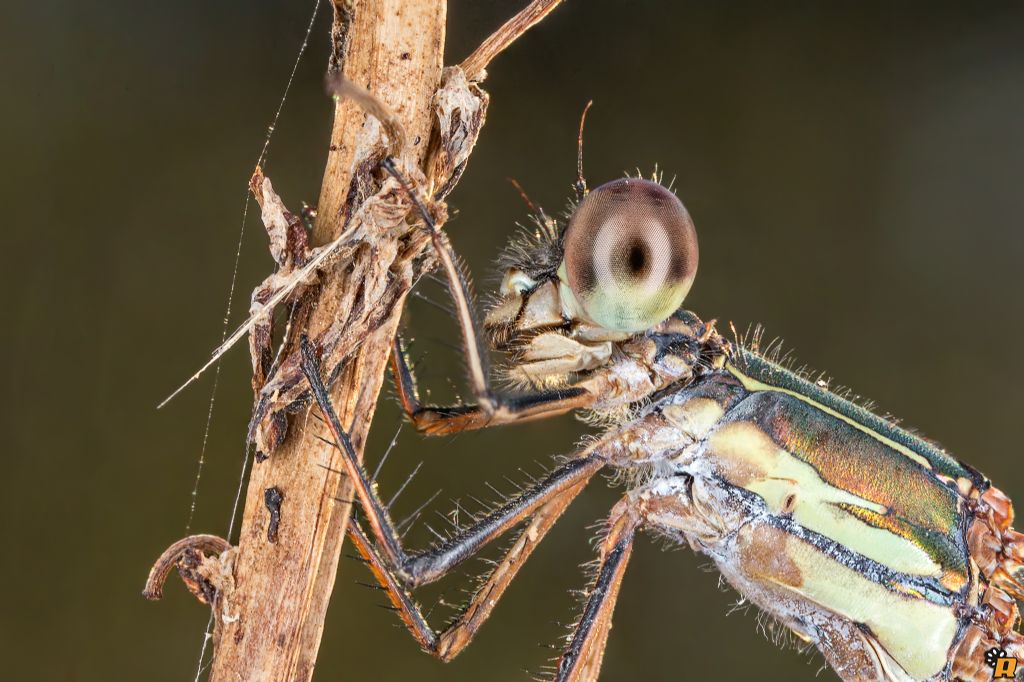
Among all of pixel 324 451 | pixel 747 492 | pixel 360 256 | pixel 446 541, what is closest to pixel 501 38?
pixel 360 256

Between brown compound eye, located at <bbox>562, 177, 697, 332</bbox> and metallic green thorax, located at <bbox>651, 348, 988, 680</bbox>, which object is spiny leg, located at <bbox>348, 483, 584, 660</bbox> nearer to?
metallic green thorax, located at <bbox>651, 348, 988, 680</bbox>

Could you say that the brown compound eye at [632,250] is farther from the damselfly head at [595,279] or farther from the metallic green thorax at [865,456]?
the metallic green thorax at [865,456]

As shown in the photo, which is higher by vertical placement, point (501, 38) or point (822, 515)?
point (501, 38)

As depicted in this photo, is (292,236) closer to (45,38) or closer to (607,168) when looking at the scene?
(45,38)

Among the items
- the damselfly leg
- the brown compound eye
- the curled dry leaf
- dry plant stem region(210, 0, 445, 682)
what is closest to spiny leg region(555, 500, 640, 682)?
the damselfly leg

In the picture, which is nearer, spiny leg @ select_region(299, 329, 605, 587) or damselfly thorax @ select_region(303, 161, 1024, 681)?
spiny leg @ select_region(299, 329, 605, 587)

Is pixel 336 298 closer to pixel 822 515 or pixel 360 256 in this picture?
pixel 360 256
